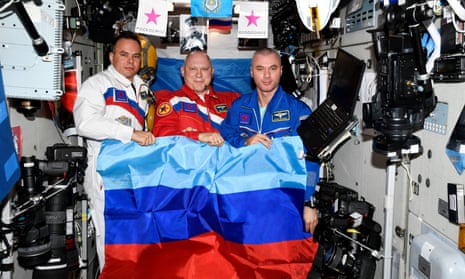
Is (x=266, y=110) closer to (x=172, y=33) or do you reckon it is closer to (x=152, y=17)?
(x=152, y=17)

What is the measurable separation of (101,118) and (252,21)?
156 cm

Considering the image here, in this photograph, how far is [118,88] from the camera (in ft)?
11.0

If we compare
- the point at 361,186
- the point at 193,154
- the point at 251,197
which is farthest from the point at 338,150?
the point at 193,154

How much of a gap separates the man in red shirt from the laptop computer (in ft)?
3.11

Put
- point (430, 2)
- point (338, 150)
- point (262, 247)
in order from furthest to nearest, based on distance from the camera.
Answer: point (338, 150), point (262, 247), point (430, 2)

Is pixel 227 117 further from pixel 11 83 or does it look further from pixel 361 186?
pixel 11 83

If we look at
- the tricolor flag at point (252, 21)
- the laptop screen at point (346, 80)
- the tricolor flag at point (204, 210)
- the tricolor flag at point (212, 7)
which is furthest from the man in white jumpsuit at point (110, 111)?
the laptop screen at point (346, 80)

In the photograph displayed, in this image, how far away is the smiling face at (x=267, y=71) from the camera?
323 cm

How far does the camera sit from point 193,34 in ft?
16.2

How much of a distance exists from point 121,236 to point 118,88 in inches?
48.2

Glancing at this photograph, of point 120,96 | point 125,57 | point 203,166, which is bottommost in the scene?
point 203,166

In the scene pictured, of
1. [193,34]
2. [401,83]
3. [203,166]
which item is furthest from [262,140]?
[193,34]

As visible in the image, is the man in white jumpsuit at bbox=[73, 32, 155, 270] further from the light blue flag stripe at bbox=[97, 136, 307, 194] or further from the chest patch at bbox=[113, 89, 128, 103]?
the light blue flag stripe at bbox=[97, 136, 307, 194]

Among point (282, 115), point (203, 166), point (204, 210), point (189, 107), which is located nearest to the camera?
point (204, 210)
